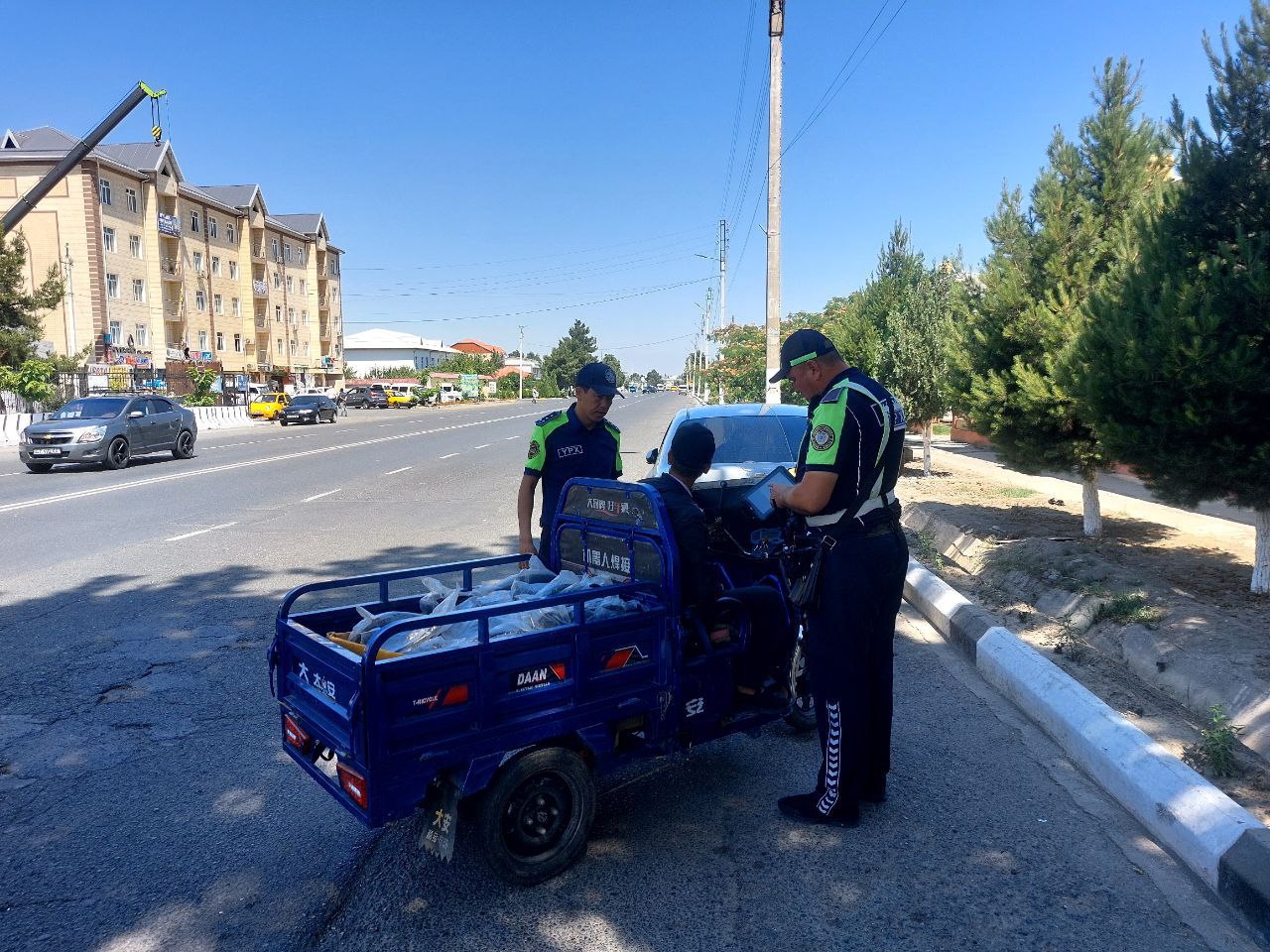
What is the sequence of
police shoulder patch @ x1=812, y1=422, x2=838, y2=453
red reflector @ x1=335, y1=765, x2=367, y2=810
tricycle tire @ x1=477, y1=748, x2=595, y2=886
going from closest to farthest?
red reflector @ x1=335, y1=765, x2=367, y2=810 → tricycle tire @ x1=477, y1=748, x2=595, y2=886 → police shoulder patch @ x1=812, y1=422, x2=838, y2=453

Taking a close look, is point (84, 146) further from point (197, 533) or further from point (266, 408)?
point (197, 533)

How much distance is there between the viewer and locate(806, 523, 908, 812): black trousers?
3611 mm

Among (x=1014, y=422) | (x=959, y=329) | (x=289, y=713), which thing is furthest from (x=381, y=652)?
(x=959, y=329)

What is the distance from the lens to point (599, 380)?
187 inches

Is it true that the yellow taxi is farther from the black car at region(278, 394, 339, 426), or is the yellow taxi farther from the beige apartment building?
the beige apartment building

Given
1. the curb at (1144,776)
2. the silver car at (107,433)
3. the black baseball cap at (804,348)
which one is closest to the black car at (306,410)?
the silver car at (107,433)

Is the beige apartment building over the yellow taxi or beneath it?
over

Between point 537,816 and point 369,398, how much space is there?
62.5 meters

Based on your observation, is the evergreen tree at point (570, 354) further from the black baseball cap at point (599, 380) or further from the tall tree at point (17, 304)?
the black baseball cap at point (599, 380)

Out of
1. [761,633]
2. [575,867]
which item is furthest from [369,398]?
[575,867]

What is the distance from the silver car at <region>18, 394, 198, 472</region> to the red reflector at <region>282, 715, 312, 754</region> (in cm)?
1773

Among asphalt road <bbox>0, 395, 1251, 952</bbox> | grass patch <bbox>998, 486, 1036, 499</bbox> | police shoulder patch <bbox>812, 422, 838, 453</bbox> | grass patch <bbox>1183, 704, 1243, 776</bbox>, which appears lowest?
asphalt road <bbox>0, 395, 1251, 952</bbox>

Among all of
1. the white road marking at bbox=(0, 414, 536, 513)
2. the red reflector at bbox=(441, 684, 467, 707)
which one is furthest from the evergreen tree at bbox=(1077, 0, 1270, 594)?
the white road marking at bbox=(0, 414, 536, 513)

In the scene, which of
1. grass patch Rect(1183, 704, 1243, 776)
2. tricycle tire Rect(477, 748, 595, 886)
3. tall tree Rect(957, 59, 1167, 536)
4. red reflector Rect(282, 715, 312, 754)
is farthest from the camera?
tall tree Rect(957, 59, 1167, 536)
